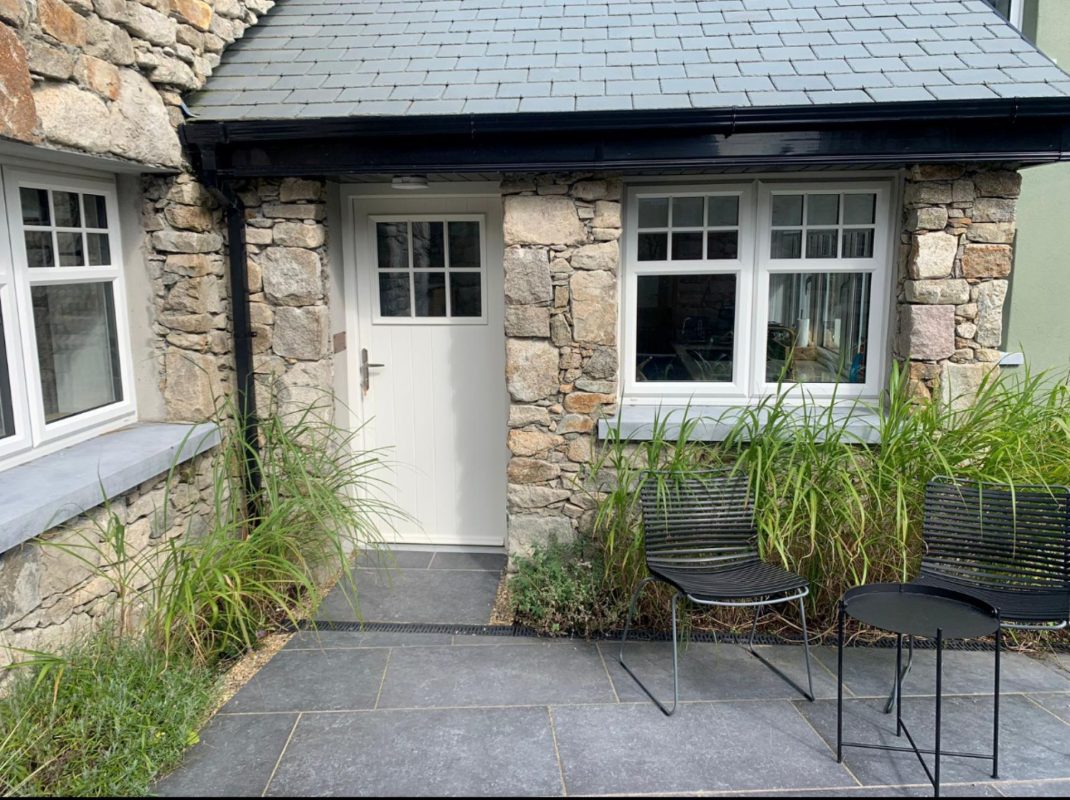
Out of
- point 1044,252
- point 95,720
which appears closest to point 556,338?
point 95,720

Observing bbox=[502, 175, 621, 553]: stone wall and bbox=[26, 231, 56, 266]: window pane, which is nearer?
bbox=[26, 231, 56, 266]: window pane

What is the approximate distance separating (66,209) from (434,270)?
2.23 metres

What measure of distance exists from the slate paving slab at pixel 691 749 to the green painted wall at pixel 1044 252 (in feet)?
15.5

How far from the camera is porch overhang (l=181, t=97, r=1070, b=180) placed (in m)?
4.34

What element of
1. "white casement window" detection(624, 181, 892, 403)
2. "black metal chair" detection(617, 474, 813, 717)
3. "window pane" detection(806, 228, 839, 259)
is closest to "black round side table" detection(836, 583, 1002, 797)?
"black metal chair" detection(617, 474, 813, 717)

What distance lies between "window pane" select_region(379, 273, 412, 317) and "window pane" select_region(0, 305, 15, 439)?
7.75ft

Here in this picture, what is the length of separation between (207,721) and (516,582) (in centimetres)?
181

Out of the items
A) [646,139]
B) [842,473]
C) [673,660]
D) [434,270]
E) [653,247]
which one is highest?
[646,139]

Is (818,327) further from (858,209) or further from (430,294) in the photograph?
Result: (430,294)

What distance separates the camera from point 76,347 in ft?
14.3

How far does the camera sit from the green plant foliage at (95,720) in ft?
9.82

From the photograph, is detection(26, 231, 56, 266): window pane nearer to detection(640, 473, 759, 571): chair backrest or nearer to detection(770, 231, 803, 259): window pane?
detection(640, 473, 759, 571): chair backrest

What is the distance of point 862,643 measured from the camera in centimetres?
436

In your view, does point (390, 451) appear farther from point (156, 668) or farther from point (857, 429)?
point (857, 429)
